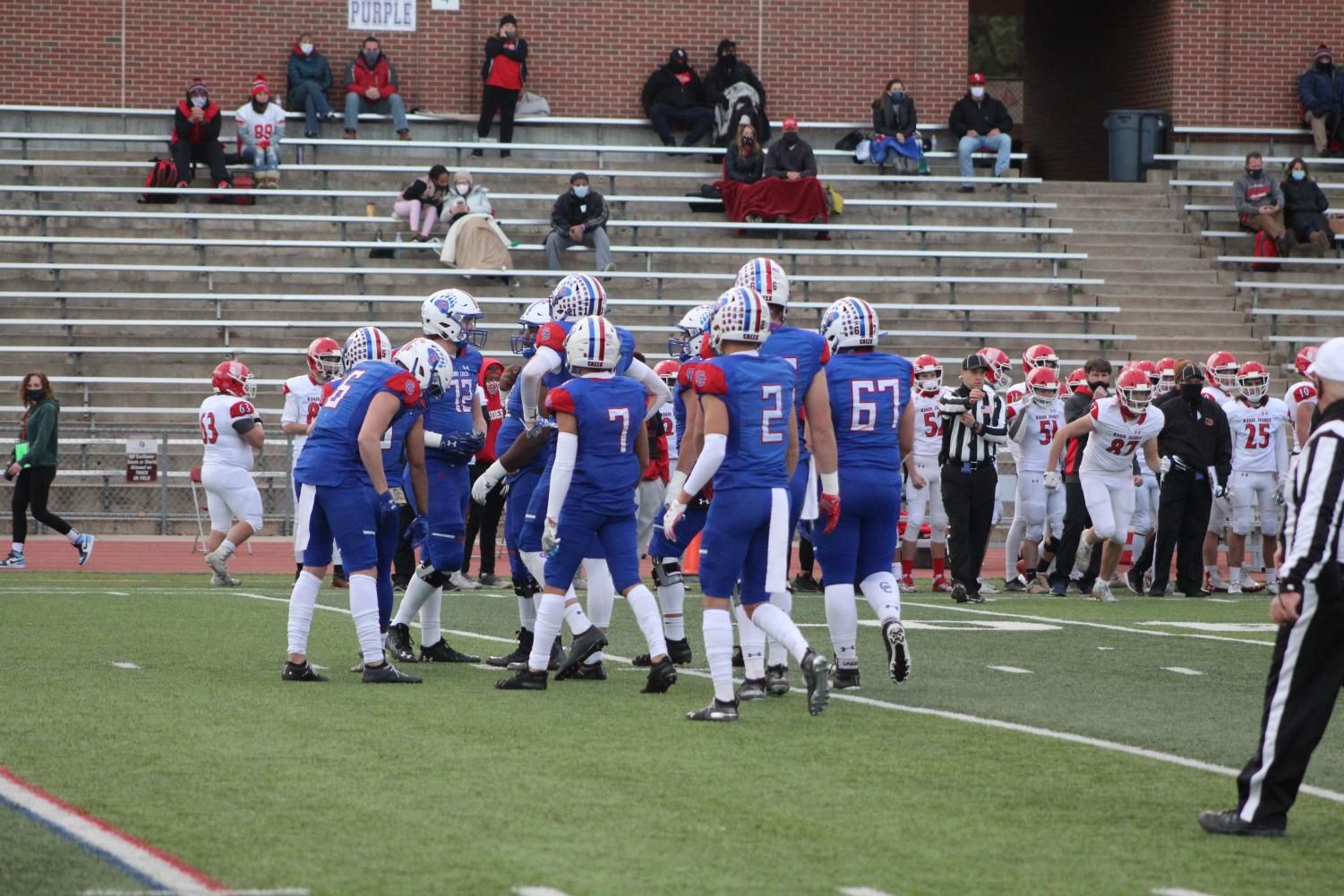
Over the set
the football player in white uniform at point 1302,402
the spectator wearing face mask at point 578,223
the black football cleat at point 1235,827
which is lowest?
the black football cleat at point 1235,827

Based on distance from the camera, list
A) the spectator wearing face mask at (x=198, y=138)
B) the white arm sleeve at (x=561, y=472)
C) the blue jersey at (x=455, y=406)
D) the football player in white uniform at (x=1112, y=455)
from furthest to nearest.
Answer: the spectator wearing face mask at (x=198, y=138)
the football player in white uniform at (x=1112, y=455)
the blue jersey at (x=455, y=406)
the white arm sleeve at (x=561, y=472)

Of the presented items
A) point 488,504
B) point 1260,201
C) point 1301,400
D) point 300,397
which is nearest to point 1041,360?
point 1301,400

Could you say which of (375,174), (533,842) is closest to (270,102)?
(375,174)

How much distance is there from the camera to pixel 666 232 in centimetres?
2473

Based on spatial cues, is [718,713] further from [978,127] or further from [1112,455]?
[978,127]

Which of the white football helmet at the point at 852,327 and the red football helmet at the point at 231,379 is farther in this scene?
the red football helmet at the point at 231,379

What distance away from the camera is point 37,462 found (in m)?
17.1

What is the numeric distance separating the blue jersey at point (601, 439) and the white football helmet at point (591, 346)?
7 centimetres

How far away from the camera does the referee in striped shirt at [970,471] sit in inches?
596

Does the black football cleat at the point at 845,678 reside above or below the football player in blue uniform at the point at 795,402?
below

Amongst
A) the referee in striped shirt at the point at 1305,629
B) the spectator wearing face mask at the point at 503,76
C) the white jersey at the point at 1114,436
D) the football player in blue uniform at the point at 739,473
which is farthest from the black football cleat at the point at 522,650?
the spectator wearing face mask at the point at 503,76

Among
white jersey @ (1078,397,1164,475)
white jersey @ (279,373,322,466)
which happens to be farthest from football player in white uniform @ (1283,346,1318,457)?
white jersey @ (279,373,322,466)

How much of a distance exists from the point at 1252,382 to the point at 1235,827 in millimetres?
11604

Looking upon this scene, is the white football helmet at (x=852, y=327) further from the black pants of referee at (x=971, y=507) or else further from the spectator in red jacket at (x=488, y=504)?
the spectator in red jacket at (x=488, y=504)
